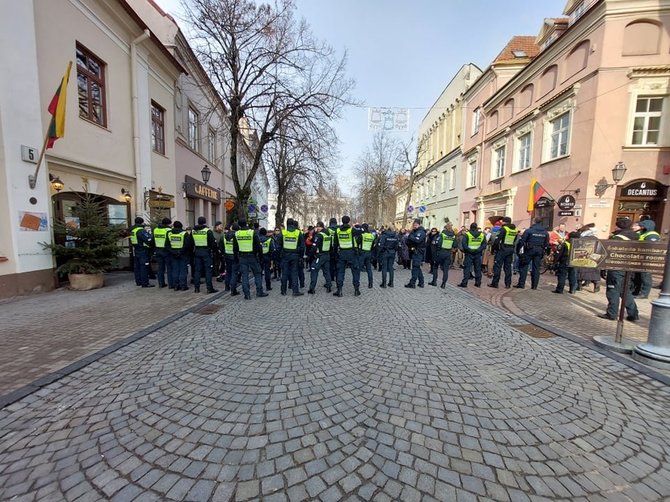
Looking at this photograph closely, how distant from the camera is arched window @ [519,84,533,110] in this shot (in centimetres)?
1691

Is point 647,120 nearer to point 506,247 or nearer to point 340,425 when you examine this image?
point 506,247

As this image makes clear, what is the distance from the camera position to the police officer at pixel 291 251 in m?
7.61

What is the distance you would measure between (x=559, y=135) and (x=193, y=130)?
62.5ft

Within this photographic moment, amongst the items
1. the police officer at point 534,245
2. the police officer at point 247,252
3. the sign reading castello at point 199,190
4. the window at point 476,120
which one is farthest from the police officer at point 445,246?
the window at point 476,120

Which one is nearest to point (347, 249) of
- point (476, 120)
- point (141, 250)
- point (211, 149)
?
point (141, 250)

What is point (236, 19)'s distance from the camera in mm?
10805

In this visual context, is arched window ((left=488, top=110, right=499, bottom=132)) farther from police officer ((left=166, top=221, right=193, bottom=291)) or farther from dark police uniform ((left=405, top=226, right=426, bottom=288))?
police officer ((left=166, top=221, right=193, bottom=291))

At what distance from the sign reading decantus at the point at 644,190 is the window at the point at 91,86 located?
19.9 metres

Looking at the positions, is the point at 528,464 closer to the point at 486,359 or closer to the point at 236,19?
the point at 486,359

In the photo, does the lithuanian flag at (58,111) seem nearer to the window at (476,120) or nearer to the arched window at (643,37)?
the arched window at (643,37)

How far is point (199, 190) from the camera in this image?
16578 millimetres

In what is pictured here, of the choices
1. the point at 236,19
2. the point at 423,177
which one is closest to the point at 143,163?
the point at 236,19

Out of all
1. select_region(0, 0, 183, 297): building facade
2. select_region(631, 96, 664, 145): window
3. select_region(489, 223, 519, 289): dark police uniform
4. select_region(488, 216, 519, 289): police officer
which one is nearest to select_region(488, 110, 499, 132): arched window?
select_region(631, 96, 664, 145): window

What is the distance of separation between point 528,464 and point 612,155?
1535cm
